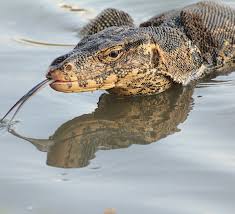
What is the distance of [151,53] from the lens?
7.46 m

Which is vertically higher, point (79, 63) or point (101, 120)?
point (79, 63)

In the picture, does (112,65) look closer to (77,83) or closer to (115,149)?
(77,83)

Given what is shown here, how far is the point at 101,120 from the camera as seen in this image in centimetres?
680

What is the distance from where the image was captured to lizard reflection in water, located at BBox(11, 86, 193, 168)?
6.07 m

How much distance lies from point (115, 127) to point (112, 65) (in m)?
0.74

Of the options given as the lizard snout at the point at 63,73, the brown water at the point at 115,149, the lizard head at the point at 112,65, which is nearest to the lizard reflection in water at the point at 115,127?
the brown water at the point at 115,149

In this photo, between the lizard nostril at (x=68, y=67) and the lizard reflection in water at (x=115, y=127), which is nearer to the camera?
the lizard reflection in water at (x=115, y=127)

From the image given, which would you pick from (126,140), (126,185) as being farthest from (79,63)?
(126,185)

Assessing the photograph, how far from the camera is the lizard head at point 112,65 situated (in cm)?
675

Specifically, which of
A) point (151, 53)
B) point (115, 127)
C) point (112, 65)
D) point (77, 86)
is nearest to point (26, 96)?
point (77, 86)

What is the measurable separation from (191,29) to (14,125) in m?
2.66

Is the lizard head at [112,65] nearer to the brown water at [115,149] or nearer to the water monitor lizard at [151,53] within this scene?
the water monitor lizard at [151,53]

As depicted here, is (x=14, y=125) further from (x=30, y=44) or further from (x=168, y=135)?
(x=30, y=44)

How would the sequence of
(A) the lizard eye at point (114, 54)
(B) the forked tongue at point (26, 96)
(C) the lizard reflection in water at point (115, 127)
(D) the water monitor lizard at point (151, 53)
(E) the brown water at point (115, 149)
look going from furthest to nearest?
(A) the lizard eye at point (114, 54) < (D) the water monitor lizard at point (151, 53) < (B) the forked tongue at point (26, 96) < (C) the lizard reflection in water at point (115, 127) < (E) the brown water at point (115, 149)
